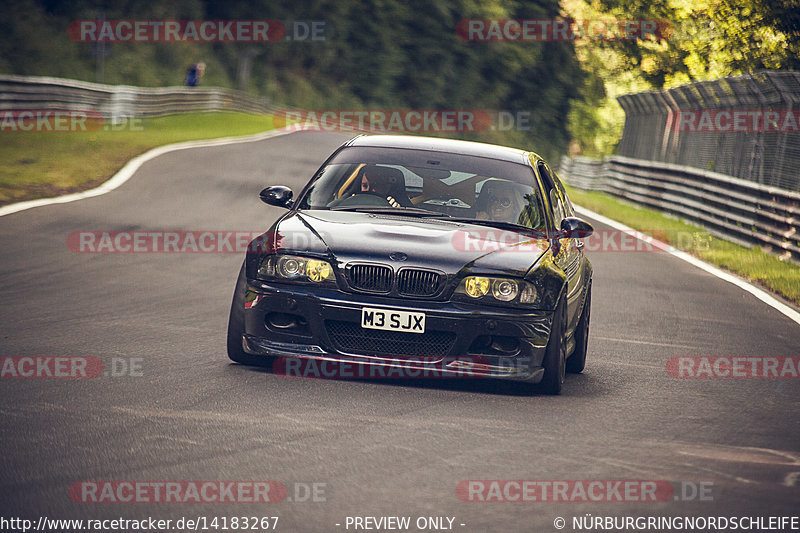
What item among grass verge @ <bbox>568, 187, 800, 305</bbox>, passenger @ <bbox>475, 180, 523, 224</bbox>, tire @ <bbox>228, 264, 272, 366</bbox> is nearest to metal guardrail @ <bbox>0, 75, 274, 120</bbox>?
grass verge @ <bbox>568, 187, 800, 305</bbox>

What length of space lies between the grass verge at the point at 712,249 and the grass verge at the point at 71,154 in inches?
374

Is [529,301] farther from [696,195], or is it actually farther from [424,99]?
[424,99]

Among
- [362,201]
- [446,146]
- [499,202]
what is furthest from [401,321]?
[446,146]

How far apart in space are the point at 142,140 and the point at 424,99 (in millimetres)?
66434

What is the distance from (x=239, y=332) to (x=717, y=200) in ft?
49.0

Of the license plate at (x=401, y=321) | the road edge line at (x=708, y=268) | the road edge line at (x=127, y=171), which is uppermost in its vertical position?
the license plate at (x=401, y=321)

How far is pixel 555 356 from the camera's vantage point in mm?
7223

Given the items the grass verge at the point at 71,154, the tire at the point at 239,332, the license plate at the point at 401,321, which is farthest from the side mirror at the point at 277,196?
the grass verge at the point at 71,154

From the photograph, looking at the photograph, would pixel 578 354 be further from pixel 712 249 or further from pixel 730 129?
pixel 730 129

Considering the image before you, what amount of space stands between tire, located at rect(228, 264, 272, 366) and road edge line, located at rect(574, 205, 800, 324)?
6.06m

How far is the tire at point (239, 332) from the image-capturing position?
24.1 ft

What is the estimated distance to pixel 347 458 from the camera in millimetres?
5508

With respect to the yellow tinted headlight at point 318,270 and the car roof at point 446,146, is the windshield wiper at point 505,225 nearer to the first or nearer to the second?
the car roof at point 446,146

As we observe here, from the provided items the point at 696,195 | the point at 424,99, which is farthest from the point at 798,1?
the point at 424,99
